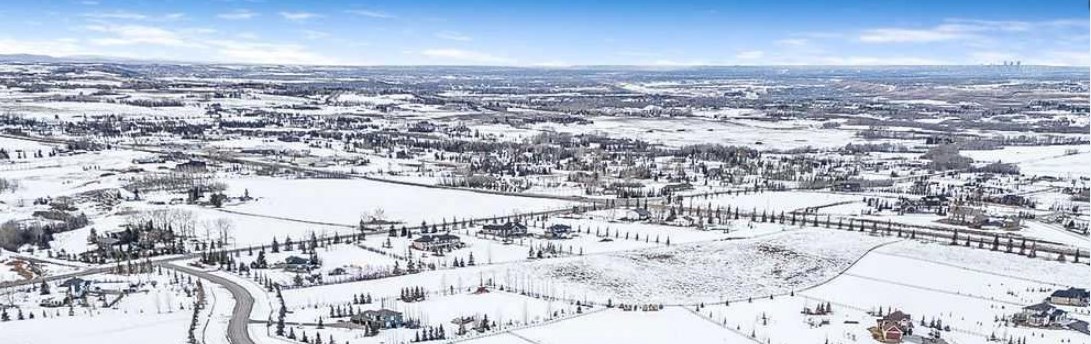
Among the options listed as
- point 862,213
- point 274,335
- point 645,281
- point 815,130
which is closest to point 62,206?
point 274,335

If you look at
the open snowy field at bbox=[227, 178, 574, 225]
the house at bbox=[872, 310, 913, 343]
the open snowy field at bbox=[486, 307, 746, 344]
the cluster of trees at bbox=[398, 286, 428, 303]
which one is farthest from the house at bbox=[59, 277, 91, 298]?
the house at bbox=[872, 310, 913, 343]

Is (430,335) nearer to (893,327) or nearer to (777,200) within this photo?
(893,327)

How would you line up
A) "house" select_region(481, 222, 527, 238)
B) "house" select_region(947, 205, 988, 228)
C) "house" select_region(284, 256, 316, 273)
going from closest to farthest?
"house" select_region(284, 256, 316, 273), "house" select_region(481, 222, 527, 238), "house" select_region(947, 205, 988, 228)

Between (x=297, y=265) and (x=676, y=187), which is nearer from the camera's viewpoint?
(x=297, y=265)

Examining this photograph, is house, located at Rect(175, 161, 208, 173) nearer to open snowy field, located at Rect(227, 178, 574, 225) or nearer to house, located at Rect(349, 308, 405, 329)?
open snowy field, located at Rect(227, 178, 574, 225)

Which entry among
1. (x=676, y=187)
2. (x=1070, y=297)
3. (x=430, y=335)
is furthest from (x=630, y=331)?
(x=676, y=187)

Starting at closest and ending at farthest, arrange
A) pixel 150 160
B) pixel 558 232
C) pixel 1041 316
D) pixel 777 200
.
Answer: pixel 1041 316 → pixel 558 232 → pixel 777 200 → pixel 150 160

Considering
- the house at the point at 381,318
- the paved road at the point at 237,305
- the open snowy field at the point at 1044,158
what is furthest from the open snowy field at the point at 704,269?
the open snowy field at the point at 1044,158
